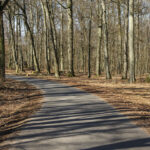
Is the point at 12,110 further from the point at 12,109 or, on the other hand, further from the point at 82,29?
the point at 82,29

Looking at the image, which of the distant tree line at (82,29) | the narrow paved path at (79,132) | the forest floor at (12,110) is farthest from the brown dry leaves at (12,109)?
the distant tree line at (82,29)

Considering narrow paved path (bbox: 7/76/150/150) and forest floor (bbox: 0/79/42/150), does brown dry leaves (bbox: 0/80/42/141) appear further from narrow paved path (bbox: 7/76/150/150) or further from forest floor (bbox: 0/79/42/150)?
narrow paved path (bbox: 7/76/150/150)

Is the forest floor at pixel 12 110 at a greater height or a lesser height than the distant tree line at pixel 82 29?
lesser

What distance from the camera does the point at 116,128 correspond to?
17.4 feet

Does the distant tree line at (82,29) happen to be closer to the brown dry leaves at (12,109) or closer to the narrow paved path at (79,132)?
the brown dry leaves at (12,109)

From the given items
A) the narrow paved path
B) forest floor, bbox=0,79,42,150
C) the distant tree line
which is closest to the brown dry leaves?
forest floor, bbox=0,79,42,150

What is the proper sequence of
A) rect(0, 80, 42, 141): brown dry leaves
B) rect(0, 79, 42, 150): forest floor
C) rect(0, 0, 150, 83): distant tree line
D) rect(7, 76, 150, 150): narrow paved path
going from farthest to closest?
rect(0, 0, 150, 83): distant tree line
rect(0, 80, 42, 141): brown dry leaves
rect(0, 79, 42, 150): forest floor
rect(7, 76, 150, 150): narrow paved path

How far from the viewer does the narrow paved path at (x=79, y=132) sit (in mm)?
4195

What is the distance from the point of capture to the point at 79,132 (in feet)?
16.3

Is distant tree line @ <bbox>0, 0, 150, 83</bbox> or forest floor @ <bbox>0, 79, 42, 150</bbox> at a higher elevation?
distant tree line @ <bbox>0, 0, 150, 83</bbox>

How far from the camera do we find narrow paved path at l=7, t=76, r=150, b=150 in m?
4.20

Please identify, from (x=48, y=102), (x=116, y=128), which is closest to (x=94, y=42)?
(x=48, y=102)

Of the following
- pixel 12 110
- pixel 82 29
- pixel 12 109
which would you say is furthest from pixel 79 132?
pixel 82 29

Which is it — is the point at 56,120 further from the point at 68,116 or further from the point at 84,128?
the point at 84,128
